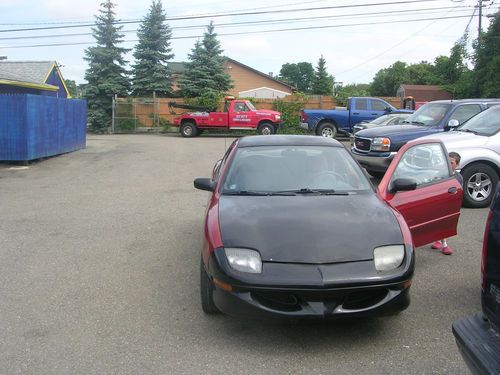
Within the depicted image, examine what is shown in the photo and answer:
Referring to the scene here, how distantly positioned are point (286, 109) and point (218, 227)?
84.0 feet

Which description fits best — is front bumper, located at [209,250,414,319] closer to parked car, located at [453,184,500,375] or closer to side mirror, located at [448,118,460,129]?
parked car, located at [453,184,500,375]

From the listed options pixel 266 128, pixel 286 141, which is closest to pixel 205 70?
pixel 266 128

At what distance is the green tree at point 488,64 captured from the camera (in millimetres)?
30062

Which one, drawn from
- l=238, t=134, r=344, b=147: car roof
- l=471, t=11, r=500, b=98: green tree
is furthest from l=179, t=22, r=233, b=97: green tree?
l=238, t=134, r=344, b=147: car roof

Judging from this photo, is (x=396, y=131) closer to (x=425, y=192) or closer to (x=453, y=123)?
(x=453, y=123)

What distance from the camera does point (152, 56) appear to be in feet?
110

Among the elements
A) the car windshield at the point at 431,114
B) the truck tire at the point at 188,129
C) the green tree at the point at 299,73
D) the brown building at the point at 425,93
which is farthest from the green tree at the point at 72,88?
the car windshield at the point at 431,114

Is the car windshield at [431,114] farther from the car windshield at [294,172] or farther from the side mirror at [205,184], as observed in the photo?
the side mirror at [205,184]

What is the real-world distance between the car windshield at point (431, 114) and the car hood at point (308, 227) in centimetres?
744

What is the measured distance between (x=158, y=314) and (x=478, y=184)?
6.44 m

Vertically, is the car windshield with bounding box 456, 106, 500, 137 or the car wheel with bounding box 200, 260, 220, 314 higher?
the car windshield with bounding box 456, 106, 500, 137

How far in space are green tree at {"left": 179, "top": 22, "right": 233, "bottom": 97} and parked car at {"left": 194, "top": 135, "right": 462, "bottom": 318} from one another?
2924 cm

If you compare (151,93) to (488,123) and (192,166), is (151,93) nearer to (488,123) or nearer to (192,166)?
(192,166)

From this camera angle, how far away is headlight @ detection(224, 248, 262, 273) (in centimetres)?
353
